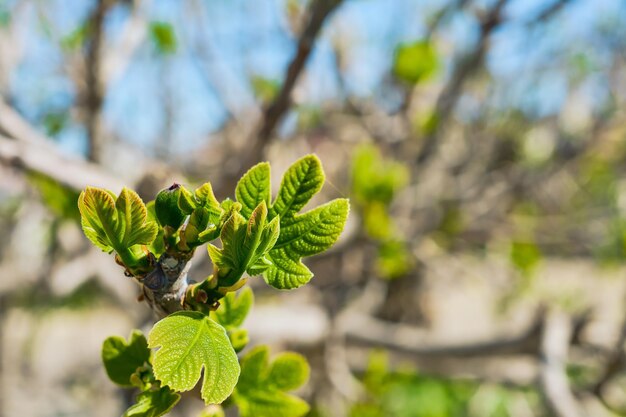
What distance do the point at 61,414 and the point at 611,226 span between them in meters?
3.29

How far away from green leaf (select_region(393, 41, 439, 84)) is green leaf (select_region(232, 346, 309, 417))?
126 centimetres

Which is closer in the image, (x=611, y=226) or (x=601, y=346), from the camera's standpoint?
(x=601, y=346)

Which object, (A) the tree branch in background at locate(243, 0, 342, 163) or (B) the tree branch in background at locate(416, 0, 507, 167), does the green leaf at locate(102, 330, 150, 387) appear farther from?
(B) the tree branch in background at locate(416, 0, 507, 167)

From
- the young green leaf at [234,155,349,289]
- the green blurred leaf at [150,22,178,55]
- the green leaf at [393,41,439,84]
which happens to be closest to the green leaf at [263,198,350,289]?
the young green leaf at [234,155,349,289]

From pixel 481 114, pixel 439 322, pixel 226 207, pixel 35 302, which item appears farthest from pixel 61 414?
pixel 226 207

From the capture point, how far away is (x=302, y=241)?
0.35 m

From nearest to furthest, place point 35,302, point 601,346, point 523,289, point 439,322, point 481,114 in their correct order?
point 601,346 < point 35,302 < point 523,289 < point 481,114 < point 439,322

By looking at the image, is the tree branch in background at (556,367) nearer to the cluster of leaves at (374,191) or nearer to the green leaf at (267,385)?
the cluster of leaves at (374,191)

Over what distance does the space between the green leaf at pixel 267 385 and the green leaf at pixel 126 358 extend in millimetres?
75

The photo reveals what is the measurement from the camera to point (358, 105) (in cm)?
242

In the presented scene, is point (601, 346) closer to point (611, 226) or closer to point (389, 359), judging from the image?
point (389, 359)

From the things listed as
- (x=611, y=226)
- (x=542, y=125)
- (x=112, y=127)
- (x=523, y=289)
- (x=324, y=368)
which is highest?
(x=112, y=127)

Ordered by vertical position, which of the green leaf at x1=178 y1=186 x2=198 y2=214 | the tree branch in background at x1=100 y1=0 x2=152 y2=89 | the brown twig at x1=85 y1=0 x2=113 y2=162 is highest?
the tree branch in background at x1=100 y1=0 x2=152 y2=89

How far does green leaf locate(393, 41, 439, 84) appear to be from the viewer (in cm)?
154
